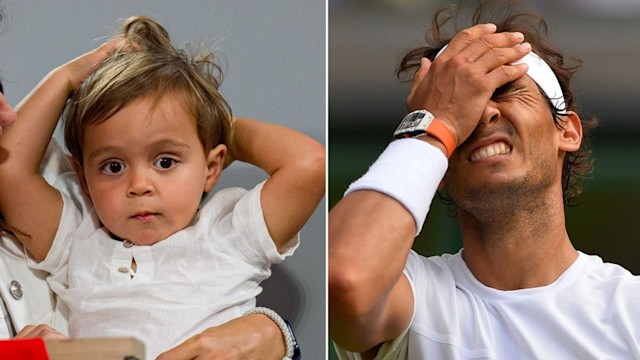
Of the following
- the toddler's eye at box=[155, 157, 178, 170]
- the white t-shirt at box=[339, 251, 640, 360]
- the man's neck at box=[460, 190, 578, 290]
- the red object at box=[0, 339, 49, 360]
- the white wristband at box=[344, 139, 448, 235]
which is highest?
the toddler's eye at box=[155, 157, 178, 170]

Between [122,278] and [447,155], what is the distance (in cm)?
38

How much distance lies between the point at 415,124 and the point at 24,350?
481 millimetres

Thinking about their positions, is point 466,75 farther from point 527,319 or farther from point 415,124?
point 527,319

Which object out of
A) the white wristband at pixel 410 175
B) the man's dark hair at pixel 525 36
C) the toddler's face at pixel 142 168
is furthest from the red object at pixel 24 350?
the man's dark hair at pixel 525 36

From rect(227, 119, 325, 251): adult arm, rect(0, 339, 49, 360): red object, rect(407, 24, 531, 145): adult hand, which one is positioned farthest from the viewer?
rect(407, 24, 531, 145): adult hand

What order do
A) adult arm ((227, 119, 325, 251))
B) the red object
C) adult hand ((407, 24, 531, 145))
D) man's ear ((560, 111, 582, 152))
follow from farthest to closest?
man's ear ((560, 111, 582, 152)) < adult hand ((407, 24, 531, 145)) < adult arm ((227, 119, 325, 251)) < the red object

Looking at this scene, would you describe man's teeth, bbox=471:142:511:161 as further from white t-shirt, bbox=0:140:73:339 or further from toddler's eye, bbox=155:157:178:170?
white t-shirt, bbox=0:140:73:339

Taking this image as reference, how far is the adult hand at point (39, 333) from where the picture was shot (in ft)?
3.34

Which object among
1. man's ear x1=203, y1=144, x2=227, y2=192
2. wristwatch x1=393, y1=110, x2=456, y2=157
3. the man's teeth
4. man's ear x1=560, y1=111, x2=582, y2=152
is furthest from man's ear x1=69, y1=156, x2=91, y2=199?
man's ear x1=560, y1=111, x2=582, y2=152

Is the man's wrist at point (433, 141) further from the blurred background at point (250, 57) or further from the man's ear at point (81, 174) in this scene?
the man's ear at point (81, 174)

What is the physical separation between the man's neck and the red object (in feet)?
1.77

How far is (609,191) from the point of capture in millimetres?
1352

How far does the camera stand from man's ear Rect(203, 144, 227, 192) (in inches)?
42.4

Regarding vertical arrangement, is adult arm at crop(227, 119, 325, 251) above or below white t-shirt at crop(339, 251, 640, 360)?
above
